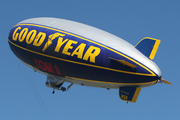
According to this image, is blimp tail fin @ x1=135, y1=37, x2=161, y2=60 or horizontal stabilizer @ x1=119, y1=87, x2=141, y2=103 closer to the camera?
horizontal stabilizer @ x1=119, y1=87, x2=141, y2=103

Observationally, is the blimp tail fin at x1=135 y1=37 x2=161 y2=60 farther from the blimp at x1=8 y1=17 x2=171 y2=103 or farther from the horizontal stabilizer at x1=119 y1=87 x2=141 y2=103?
the horizontal stabilizer at x1=119 y1=87 x2=141 y2=103

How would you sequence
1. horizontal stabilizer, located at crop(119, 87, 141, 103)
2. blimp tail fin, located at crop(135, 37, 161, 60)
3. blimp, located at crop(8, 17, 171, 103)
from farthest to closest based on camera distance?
blimp tail fin, located at crop(135, 37, 161, 60), horizontal stabilizer, located at crop(119, 87, 141, 103), blimp, located at crop(8, 17, 171, 103)

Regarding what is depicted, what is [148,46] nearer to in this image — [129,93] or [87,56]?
[129,93]

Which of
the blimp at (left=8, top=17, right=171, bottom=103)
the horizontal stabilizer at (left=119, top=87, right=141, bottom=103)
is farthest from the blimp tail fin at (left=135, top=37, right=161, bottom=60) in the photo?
the horizontal stabilizer at (left=119, top=87, right=141, bottom=103)

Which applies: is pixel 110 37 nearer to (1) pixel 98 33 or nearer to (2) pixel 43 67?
(1) pixel 98 33

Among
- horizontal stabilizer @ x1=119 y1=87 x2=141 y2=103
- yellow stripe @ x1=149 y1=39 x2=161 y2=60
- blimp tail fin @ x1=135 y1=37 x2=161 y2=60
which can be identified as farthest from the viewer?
blimp tail fin @ x1=135 y1=37 x2=161 y2=60

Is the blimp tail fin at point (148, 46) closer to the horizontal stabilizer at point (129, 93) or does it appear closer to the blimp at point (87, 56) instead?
the blimp at point (87, 56)

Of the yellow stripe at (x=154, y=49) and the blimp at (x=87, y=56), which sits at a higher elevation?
the yellow stripe at (x=154, y=49)

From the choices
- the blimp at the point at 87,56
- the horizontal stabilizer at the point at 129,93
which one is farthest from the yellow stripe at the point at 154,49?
the horizontal stabilizer at the point at 129,93

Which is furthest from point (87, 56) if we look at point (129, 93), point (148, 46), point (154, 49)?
point (154, 49)
